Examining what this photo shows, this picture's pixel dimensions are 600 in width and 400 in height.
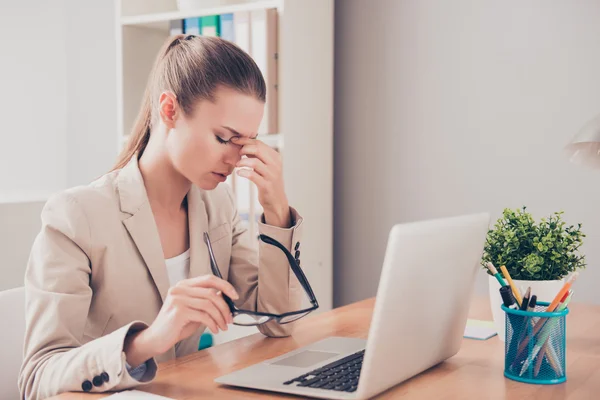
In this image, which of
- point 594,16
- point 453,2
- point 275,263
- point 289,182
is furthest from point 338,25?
point 275,263

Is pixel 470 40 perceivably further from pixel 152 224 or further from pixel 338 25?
pixel 152 224

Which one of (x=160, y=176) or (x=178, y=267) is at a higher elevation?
(x=160, y=176)

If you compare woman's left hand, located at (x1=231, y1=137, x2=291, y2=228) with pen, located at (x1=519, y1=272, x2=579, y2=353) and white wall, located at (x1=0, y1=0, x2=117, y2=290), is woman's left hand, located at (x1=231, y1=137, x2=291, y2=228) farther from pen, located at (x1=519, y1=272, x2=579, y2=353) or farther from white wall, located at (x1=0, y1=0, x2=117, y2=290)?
white wall, located at (x1=0, y1=0, x2=117, y2=290)

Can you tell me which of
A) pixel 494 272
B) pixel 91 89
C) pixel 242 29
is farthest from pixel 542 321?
pixel 91 89

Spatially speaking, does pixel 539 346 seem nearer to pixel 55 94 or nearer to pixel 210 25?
pixel 210 25

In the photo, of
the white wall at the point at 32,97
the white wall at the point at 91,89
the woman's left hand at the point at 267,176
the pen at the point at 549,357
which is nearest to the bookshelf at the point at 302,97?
the white wall at the point at 91,89

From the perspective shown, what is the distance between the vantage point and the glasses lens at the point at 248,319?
1173 mm

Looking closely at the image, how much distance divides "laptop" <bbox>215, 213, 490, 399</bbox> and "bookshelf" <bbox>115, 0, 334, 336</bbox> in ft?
3.72

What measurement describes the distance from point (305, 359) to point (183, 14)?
1567 millimetres

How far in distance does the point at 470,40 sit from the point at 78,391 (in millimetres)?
1723

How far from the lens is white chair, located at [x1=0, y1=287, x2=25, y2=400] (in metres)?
1.31

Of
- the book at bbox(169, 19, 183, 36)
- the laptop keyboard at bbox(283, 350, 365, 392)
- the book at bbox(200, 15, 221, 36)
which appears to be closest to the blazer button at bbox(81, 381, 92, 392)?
the laptop keyboard at bbox(283, 350, 365, 392)

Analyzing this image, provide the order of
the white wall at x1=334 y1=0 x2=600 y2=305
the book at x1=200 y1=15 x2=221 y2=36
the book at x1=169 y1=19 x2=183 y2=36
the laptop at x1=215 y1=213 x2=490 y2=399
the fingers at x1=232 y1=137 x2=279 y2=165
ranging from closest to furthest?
the laptop at x1=215 y1=213 x2=490 y2=399 → the fingers at x1=232 y1=137 x2=279 y2=165 → the white wall at x1=334 y1=0 x2=600 y2=305 → the book at x1=200 y1=15 x2=221 y2=36 → the book at x1=169 y1=19 x2=183 y2=36

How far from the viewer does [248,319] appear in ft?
3.90
